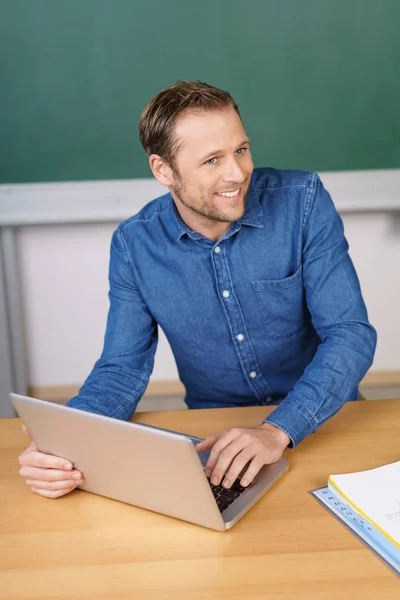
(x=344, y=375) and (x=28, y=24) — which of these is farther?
(x=28, y=24)

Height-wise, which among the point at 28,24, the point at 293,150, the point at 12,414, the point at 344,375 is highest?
the point at 28,24

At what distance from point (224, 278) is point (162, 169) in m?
0.28

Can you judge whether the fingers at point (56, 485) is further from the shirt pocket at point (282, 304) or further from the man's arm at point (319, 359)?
the shirt pocket at point (282, 304)

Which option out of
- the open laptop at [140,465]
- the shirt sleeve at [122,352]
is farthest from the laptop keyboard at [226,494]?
the shirt sleeve at [122,352]

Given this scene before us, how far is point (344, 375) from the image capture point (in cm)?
148

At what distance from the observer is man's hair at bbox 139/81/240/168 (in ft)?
5.24

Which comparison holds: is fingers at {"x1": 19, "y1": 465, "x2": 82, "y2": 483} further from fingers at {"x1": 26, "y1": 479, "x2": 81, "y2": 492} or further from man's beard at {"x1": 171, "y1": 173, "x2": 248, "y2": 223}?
man's beard at {"x1": 171, "y1": 173, "x2": 248, "y2": 223}

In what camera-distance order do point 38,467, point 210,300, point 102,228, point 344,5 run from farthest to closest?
point 102,228
point 344,5
point 210,300
point 38,467

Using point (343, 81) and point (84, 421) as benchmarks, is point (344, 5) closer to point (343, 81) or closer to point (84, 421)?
point (343, 81)

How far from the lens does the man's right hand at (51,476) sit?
1.22 metres

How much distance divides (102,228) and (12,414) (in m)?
0.82

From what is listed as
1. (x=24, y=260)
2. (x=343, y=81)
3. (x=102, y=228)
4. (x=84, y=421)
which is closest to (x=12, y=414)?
(x=24, y=260)

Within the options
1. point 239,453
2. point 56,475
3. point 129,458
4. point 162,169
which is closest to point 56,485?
point 56,475

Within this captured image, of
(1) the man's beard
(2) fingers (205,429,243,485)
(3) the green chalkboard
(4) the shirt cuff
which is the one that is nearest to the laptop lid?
(2) fingers (205,429,243,485)
